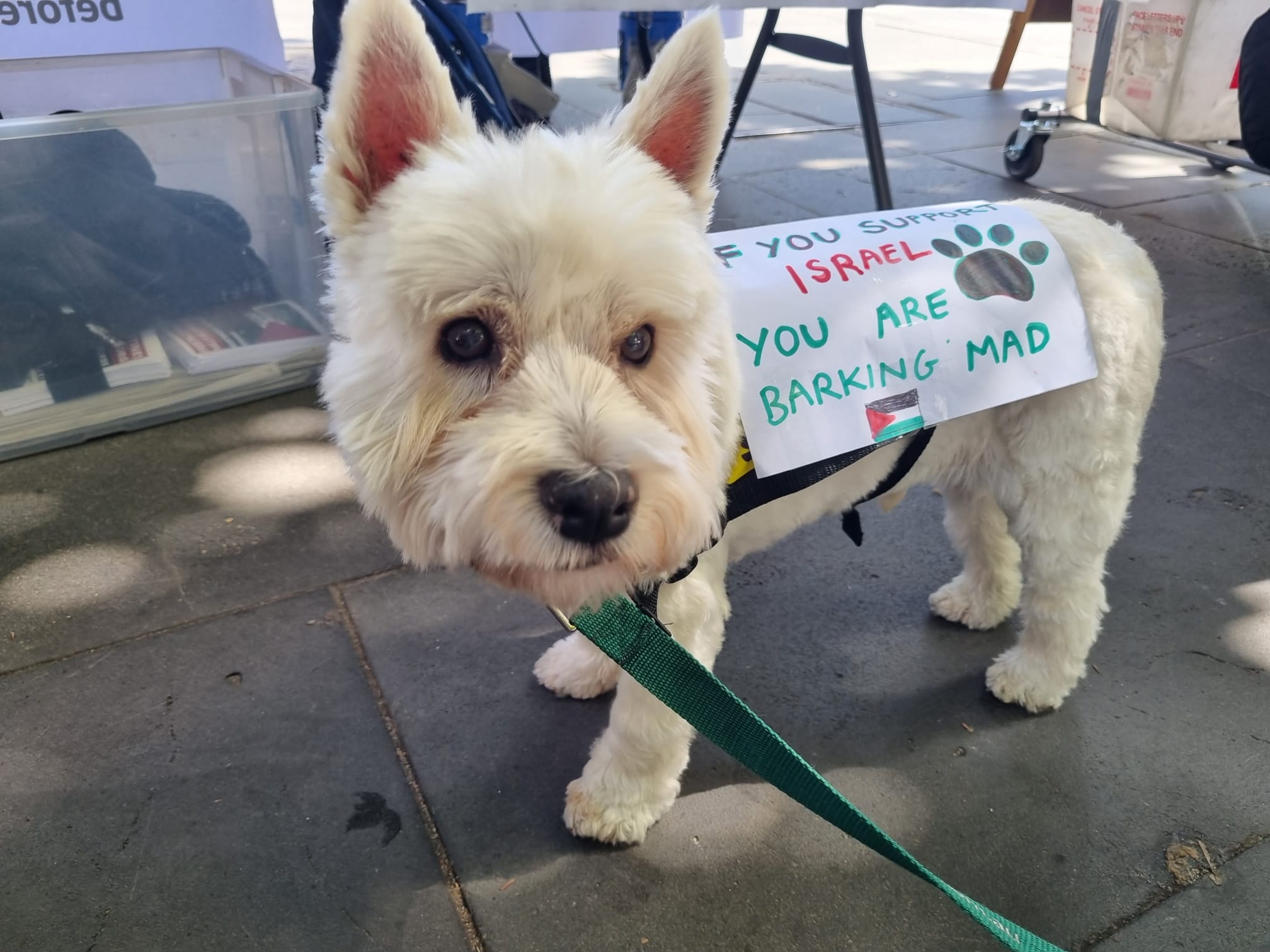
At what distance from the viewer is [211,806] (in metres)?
2.24

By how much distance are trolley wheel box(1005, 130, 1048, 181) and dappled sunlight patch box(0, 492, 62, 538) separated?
6576mm

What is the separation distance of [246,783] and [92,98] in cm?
385

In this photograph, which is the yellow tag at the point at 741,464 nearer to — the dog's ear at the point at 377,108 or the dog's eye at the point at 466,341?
the dog's eye at the point at 466,341

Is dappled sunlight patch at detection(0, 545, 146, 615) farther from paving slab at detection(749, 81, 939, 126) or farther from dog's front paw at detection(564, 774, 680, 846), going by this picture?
paving slab at detection(749, 81, 939, 126)

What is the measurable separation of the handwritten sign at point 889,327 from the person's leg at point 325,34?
2585 mm

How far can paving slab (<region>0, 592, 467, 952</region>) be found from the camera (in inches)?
77.9

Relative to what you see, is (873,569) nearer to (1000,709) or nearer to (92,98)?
(1000,709)

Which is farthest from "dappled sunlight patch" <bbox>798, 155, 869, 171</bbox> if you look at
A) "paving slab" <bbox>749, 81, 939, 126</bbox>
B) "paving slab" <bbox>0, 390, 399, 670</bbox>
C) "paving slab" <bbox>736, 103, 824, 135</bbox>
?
"paving slab" <bbox>0, 390, 399, 670</bbox>

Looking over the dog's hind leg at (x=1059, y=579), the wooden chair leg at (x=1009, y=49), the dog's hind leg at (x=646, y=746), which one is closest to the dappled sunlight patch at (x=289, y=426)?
the dog's hind leg at (x=646, y=746)

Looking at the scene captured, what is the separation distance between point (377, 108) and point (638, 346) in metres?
0.62

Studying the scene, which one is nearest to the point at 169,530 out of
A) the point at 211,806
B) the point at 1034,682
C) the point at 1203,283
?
the point at 211,806

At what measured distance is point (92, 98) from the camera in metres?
4.45

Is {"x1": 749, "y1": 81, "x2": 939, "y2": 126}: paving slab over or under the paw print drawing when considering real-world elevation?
under

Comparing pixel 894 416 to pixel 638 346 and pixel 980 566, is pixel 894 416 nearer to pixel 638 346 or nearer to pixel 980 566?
pixel 638 346
